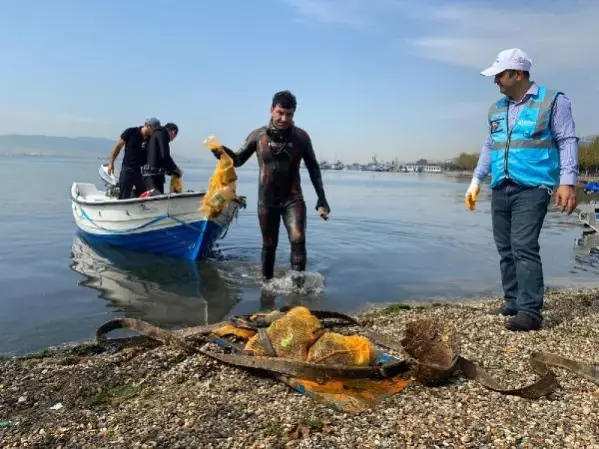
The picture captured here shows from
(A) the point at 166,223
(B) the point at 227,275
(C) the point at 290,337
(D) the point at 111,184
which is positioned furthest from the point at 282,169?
(D) the point at 111,184

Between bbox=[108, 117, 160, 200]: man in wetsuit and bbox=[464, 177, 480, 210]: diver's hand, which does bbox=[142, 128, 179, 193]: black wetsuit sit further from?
bbox=[464, 177, 480, 210]: diver's hand

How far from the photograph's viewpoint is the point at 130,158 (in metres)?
11.8

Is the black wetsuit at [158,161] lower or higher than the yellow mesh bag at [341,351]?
higher

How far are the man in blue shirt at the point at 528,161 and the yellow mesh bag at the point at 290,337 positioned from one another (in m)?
2.09

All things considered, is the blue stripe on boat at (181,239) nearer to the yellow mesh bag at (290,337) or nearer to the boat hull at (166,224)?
the boat hull at (166,224)

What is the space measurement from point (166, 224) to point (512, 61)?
8.10 metres

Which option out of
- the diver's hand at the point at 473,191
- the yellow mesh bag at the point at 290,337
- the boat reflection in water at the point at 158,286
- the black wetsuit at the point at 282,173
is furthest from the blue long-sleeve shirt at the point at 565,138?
the boat reflection in water at the point at 158,286

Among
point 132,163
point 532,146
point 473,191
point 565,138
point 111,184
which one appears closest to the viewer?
point 565,138

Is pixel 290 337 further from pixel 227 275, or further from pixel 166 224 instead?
pixel 166 224

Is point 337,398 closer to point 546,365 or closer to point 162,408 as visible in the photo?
point 162,408

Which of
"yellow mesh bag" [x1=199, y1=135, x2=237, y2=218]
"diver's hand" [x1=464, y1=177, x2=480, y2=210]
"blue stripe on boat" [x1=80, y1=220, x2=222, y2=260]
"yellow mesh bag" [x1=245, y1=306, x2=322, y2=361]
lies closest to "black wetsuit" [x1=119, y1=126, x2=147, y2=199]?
"blue stripe on boat" [x1=80, y1=220, x2=222, y2=260]

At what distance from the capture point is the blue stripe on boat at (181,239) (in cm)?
1122

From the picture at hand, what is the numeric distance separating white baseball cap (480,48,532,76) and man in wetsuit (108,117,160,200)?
26.1ft

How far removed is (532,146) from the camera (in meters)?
5.01
